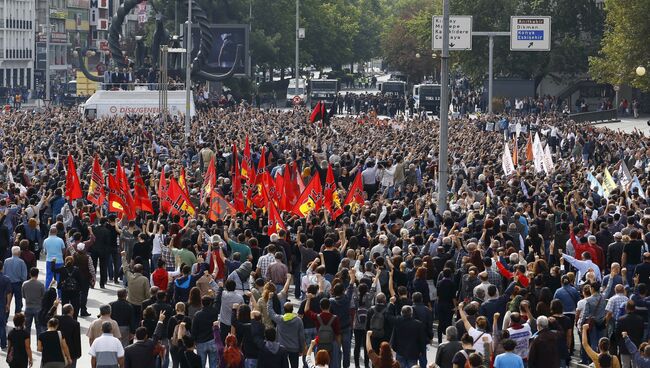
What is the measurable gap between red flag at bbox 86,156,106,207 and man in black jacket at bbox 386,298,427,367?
473 inches

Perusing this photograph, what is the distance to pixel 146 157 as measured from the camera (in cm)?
3706

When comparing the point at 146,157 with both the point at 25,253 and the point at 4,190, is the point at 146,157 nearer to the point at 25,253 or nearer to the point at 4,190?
the point at 4,190

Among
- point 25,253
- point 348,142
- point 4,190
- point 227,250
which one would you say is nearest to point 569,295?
point 227,250

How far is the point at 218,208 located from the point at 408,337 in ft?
30.9

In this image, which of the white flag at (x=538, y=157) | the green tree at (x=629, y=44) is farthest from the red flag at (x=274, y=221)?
the green tree at (x=629, y=44)

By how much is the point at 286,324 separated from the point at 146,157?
2073 cm

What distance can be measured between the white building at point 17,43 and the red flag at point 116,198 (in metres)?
98.8

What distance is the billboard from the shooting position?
3278 inches

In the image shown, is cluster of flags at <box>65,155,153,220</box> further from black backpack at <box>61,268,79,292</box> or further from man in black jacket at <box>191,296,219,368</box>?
man in black jacket at <box>191,296,219,368</box>

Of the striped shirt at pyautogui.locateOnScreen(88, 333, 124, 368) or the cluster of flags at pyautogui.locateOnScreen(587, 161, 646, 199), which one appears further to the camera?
the cluster of flags at pyautogui.locateOnScreen(587, 161, 646, 199)

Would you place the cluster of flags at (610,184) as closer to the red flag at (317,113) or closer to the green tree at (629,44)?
the red flag at (317,113)

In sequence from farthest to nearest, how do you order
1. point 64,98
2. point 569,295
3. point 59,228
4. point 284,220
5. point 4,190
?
point 64,98 → point 4,190 → point 284,220 → point 59,228 → point 569,295

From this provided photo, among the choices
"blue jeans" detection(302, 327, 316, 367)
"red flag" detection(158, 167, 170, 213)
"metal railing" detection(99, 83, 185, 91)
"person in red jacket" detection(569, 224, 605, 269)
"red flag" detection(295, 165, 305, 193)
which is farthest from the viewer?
"metal railing" detection(99, 83, 185, 91)

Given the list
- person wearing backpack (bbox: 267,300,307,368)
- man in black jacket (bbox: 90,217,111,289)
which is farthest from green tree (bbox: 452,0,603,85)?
person wearing backpack (bbox: 267,300,307,368)
